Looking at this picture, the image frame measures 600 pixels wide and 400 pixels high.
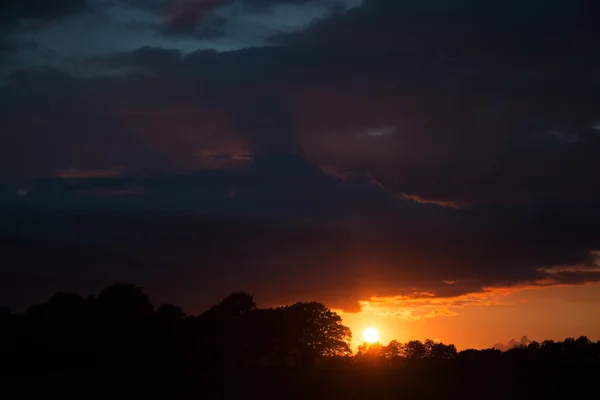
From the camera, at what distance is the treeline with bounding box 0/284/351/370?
94.2 metres

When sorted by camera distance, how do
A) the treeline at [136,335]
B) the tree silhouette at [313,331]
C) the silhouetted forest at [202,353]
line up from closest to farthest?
1. the silhouetted forest at [202,353]
2. the treeline at [136,335]
3. the tree silhouette at [313,331]

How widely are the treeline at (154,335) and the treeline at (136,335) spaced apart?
136 millimetres

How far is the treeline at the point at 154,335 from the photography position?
3733 inches

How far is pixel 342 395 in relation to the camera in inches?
2493

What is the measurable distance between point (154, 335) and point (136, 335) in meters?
3.94

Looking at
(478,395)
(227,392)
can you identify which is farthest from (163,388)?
(478,395)

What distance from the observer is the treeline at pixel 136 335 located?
94.2 metres

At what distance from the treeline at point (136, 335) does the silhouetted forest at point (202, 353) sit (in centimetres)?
17

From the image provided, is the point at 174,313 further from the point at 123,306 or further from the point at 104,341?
the point at 104,341

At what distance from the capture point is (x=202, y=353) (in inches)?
4636

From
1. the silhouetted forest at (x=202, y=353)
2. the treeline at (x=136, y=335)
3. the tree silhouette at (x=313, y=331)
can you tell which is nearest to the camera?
the silhouetted forest at (x=202, y=353)

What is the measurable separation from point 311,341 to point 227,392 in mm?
117549

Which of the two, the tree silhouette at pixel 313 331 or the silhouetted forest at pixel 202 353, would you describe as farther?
the tree silhouette at pixel 313 331

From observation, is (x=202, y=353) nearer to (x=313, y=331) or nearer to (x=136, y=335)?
(x=136, y=335)
